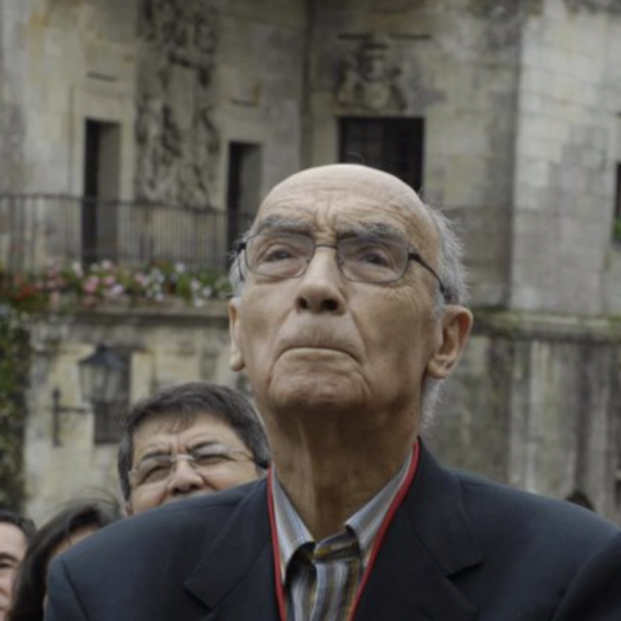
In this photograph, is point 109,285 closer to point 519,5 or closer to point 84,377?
point 84,377

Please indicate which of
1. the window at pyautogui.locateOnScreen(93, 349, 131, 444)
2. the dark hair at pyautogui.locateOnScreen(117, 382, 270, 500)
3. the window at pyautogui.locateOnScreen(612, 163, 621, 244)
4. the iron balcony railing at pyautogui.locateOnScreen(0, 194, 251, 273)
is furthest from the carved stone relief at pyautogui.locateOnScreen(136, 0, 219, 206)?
the dark hair at pyautogui.locateOnScreen(117, 382, 270, 500)

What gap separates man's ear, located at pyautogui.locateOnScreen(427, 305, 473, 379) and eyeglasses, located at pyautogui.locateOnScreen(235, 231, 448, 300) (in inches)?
4.1

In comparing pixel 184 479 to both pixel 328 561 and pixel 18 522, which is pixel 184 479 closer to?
pixel 18 522

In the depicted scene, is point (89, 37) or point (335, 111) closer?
Answer: point (89, 37)

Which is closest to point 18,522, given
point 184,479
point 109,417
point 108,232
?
point 184,479

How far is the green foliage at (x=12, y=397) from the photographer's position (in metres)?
27.9

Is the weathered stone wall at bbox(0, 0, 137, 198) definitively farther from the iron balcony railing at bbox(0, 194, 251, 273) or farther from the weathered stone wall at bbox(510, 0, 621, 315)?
the weathered stone wall at bbox(510, 0, 621, 315)

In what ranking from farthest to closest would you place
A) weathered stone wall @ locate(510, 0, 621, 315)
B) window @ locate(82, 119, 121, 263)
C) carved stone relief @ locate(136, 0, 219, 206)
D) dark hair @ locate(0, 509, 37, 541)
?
weathered stone wall @ locate(510, 0, 621, 315) < carved stone relief @ locate(136, 0, 219, 206) < window @ locate(82, 119, 121, 263) < dark hair @ locate(0, 509, 37, 541)

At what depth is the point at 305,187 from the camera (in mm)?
4836

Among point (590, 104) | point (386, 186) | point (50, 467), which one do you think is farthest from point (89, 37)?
point (386, 186)

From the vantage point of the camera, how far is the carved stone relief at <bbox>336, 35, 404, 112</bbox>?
34750 millimetres

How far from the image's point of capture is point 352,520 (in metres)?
4.71

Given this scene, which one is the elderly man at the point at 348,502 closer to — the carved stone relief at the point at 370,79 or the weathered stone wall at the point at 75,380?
the weathered stone wall at the point at 75,380

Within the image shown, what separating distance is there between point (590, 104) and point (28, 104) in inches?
354
